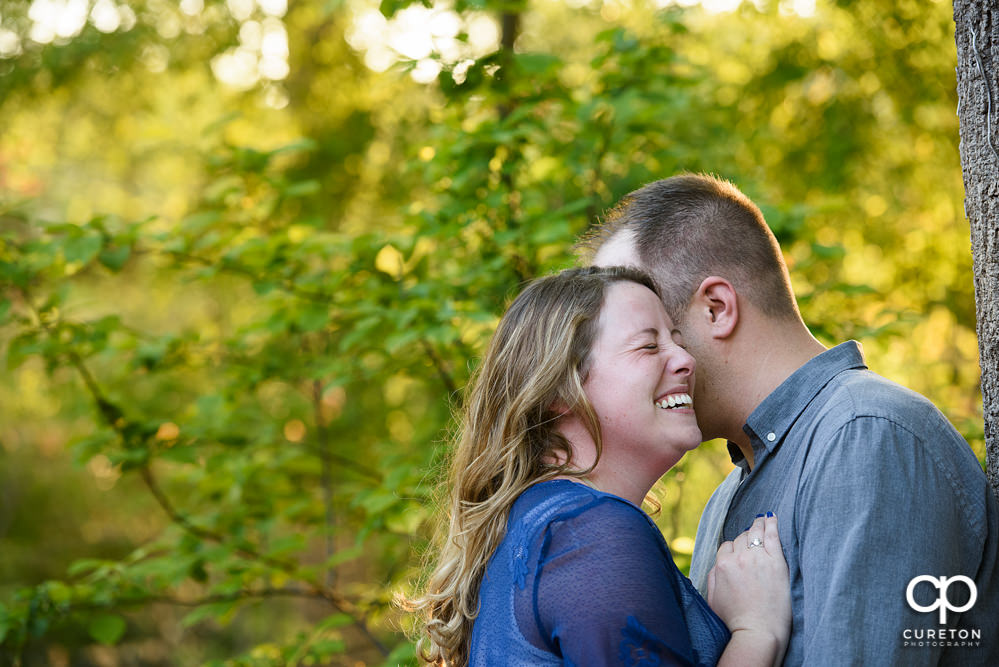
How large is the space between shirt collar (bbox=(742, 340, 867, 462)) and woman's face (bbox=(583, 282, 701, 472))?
20 centimetres

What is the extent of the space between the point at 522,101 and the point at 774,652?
2.46 metres

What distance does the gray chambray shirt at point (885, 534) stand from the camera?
1403 millimetres

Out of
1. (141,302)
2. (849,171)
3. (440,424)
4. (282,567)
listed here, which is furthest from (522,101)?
(141,302)

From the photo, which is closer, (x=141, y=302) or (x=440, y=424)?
(x=440, y=424)

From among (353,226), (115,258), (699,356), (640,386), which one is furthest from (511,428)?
(353,226)

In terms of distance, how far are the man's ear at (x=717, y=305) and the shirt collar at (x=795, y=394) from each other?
0.19 meters

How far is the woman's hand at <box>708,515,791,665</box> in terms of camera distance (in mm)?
1551

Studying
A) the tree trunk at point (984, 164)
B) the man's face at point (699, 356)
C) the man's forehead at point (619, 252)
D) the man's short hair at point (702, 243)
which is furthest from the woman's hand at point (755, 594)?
the man's forehead at point (619, 252)

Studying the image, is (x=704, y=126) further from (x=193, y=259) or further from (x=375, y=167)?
(x=193, y=259)

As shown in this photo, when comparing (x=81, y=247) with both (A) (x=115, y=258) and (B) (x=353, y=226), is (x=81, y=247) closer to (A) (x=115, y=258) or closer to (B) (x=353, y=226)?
(A) (x=115, y=258)

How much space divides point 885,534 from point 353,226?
411cm

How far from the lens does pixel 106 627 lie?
342 centimetres

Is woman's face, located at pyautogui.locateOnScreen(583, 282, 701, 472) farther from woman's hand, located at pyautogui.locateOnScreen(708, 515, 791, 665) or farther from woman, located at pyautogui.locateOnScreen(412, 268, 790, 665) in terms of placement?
woman's hand, located at pyautogui.locateOnScreen(708, 515, 791, 665)

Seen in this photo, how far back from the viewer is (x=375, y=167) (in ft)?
21.5
